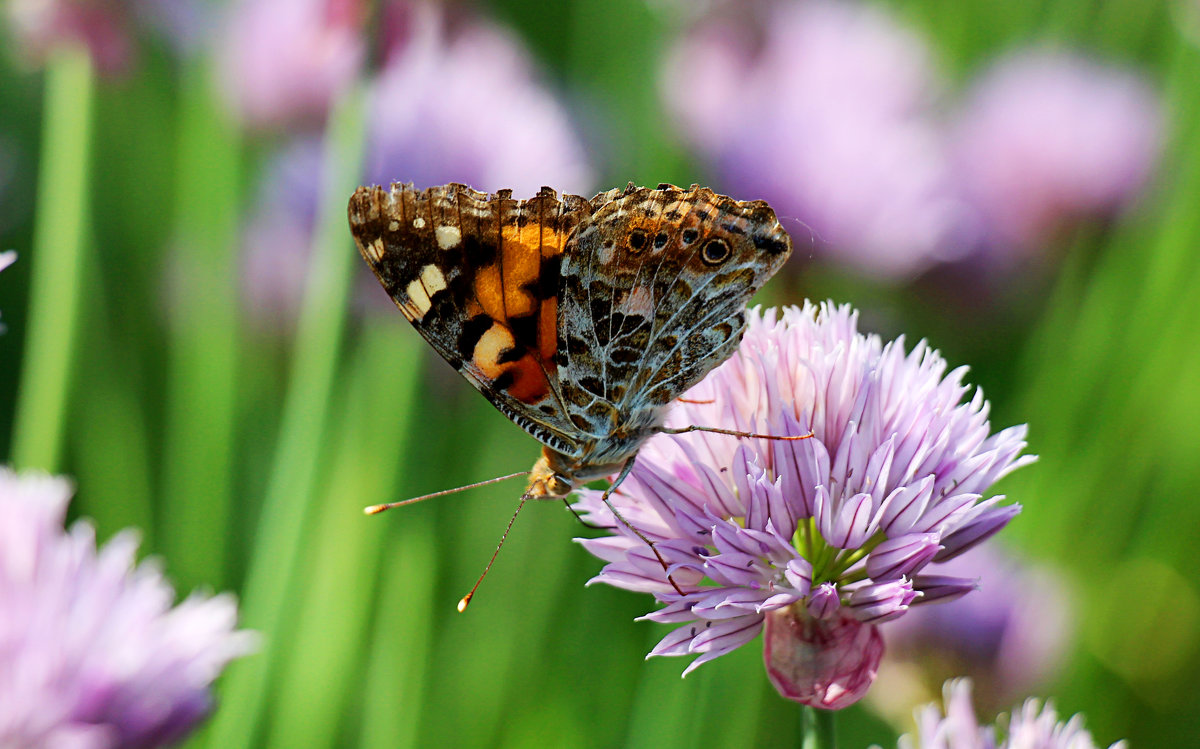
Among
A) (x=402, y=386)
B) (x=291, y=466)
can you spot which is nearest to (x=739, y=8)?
(x=402, y=386)

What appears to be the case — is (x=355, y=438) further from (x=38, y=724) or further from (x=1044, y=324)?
(x=1044, y=324)

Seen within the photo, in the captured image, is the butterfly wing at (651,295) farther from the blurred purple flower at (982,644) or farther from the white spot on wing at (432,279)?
the blurred purple flower at (982,644)

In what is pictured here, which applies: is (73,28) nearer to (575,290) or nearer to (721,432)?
(575,290)

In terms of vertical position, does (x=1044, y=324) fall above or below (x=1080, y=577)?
above

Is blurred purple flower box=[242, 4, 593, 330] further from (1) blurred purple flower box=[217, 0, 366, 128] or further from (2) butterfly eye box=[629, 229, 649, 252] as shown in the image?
(2) butterfly eye box=[629, 229, 649, 252]

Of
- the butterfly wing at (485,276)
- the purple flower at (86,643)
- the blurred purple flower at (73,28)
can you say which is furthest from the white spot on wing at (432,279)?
the blurred purple flower at (73,28)

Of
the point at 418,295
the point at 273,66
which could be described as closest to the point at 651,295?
the point at 418,295
